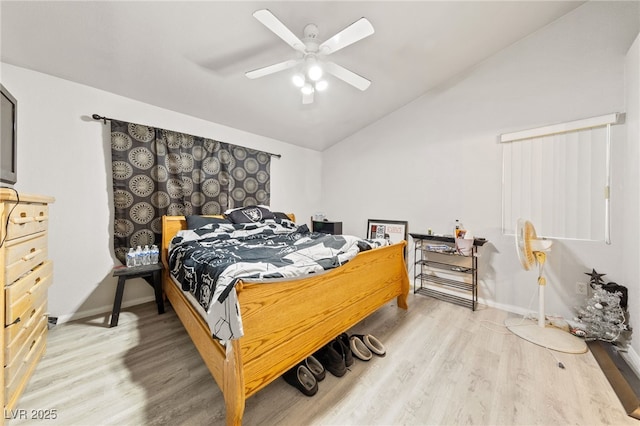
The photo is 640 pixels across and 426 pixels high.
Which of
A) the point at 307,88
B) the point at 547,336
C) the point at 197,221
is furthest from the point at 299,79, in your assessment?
the point at 547,336

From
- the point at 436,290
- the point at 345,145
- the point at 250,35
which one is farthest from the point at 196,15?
the point at 436,290

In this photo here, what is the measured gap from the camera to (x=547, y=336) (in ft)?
6.31

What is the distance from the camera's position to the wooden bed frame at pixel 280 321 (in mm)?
1078

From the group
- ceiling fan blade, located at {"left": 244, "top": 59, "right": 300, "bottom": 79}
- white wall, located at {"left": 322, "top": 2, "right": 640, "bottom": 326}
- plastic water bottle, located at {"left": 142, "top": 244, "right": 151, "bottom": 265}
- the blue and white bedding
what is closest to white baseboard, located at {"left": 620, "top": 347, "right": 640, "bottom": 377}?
white wall, located at {"left": 322, "top": 2, "right": 640, "bottom": 326}

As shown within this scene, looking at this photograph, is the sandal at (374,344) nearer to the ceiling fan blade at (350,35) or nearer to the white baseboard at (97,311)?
the ceiling fan blade at (350,35)

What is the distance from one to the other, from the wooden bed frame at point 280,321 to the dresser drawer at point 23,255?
851 millimetres

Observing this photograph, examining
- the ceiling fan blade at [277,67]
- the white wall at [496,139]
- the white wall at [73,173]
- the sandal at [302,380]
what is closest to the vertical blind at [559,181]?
the white wall at [496,139]

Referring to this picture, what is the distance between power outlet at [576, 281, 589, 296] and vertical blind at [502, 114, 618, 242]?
0.43m

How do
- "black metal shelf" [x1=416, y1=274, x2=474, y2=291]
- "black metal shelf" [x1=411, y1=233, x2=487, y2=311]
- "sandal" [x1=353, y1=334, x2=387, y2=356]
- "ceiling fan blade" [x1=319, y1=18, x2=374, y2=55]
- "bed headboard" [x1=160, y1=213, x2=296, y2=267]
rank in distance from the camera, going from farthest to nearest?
"black metal shelf" [x1=416, y1=274, x2=474, y2=291] < "black metal shelf" [x1=411, y1=233, x2=487, y2=311] < "bed headboard" [x1=160, y1=213, x2=296, y2=267] < "sandal" [x1=353, y1=334, x2=387, y2=356] < "ceiling fan blade" [x1=319, y1=18, x2=374, y2=55]

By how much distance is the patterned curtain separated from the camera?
2.33 m

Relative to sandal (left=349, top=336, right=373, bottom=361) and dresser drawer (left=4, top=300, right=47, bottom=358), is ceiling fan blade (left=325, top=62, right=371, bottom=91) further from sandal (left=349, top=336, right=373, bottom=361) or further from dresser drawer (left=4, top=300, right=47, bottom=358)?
dresser drawer (left=4, top=300, right=47, bottom=358)

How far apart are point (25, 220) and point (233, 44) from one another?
184cm

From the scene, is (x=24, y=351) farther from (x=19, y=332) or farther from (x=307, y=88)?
(x=307, y=88)

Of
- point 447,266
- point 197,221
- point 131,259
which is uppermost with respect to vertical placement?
point 197,221
